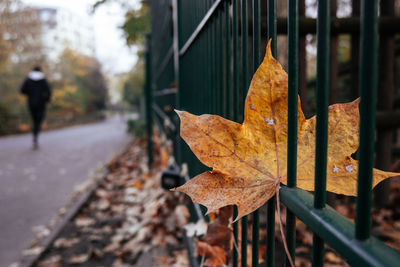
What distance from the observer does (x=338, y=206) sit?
9.10 feet

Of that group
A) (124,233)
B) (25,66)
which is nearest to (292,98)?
(124,233)

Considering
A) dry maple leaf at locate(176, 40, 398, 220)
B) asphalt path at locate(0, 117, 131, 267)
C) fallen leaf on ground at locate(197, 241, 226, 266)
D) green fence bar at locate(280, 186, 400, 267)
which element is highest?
dry maple leaf at locate(176, 40, 398, 220)

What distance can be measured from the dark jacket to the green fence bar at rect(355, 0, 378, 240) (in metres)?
10.1

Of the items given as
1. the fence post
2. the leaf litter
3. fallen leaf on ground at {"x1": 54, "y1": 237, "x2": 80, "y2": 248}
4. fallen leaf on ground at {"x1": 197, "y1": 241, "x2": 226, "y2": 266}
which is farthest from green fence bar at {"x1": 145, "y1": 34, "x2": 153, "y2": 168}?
fallen leaf on ground at {"x1": 197, "y1": 241, "x2": 226, "y2": 266}

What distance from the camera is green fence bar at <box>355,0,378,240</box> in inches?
13.6

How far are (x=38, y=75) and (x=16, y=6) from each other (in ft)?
40.3

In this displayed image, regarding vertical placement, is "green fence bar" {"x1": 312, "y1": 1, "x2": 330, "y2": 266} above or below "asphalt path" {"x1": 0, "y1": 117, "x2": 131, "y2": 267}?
above

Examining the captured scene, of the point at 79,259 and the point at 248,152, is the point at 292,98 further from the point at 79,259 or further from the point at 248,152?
the point at 79,259

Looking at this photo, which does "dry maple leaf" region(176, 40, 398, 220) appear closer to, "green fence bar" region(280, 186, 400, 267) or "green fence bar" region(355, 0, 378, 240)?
"green fence bar" region(280, 186, 400, 267)

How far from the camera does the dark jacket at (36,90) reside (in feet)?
30.2

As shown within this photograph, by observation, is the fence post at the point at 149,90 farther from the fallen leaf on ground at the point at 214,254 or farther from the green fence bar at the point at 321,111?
the green fence bar at the point at 321,111

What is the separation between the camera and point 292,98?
54cm

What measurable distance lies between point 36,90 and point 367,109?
10298 millimetres

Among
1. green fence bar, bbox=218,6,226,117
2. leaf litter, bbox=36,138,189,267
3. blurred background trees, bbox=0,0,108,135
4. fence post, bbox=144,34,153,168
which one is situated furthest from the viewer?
blurred background trees, bbox=0,0,108,135
